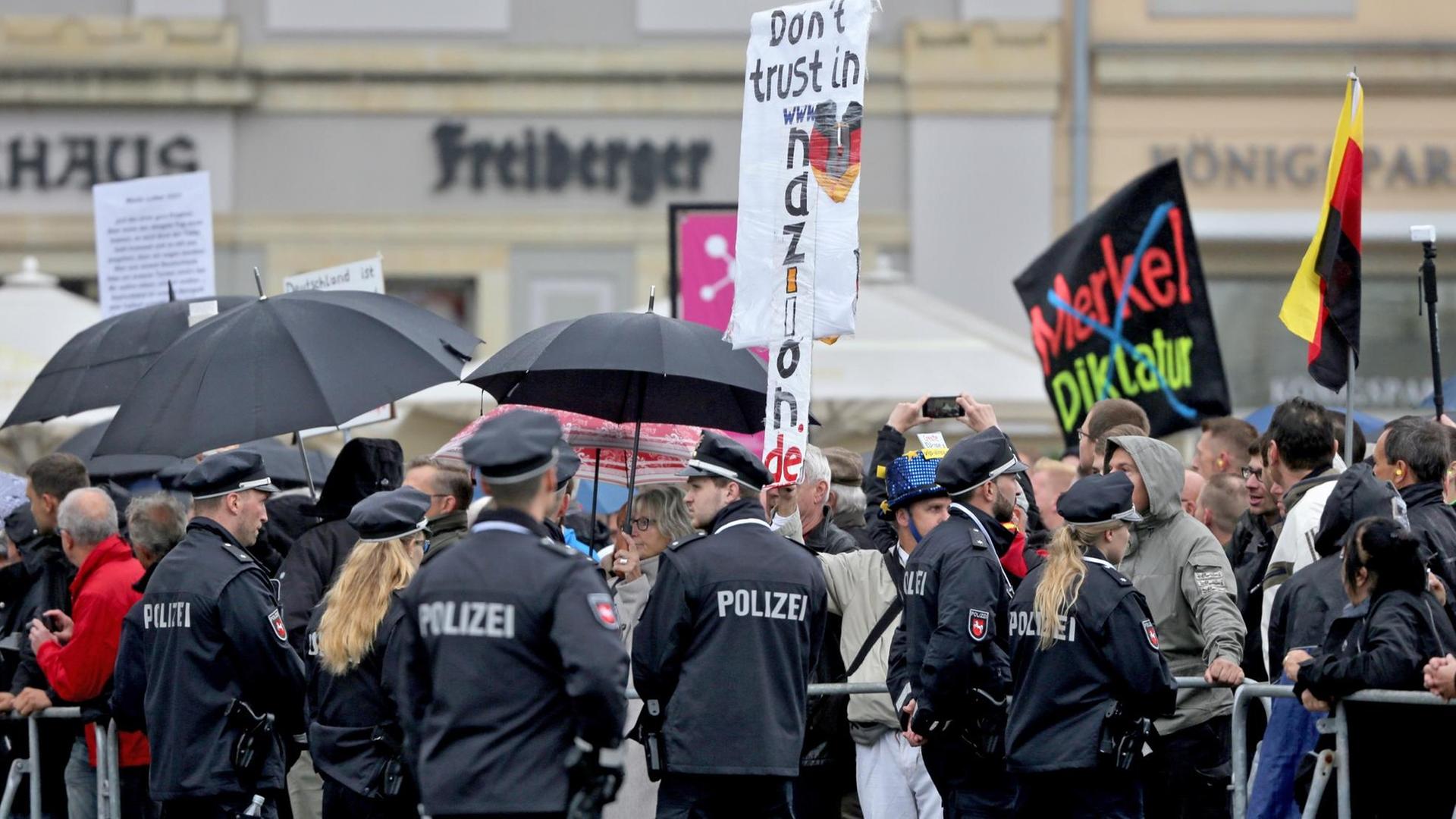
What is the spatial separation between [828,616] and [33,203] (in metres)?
14.7

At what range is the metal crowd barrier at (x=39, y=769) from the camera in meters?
8.08

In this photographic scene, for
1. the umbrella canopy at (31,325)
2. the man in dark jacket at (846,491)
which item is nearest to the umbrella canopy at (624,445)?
the man in dark jacket at (846,491)

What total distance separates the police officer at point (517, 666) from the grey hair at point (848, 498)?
3.73 m

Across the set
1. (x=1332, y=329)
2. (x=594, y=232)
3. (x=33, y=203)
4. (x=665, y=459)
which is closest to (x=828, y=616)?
(x=665, y=459)

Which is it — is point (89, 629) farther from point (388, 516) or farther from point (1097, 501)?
point (1097, 501)

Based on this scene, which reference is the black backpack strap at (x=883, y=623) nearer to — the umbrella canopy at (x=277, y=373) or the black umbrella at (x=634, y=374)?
the black umbrella at (x=634, y=374)

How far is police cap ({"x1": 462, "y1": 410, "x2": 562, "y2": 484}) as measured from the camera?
17.7 feet

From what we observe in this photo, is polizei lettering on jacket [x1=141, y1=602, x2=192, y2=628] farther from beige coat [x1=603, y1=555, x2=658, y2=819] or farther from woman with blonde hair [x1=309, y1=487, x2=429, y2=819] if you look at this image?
beige coat [x1=603, y1=555, x2=658, y2=819]

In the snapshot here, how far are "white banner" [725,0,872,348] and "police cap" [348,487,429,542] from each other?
4.82 ft

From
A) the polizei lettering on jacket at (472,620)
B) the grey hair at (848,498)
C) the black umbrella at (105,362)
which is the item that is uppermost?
the black umbrella at (105,362)

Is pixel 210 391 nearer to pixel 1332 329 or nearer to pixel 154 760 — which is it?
pixel 154 760

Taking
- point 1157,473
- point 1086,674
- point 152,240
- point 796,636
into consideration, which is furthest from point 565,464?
point 152,240

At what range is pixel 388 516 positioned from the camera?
6.80 meters

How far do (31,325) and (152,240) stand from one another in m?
3.38
